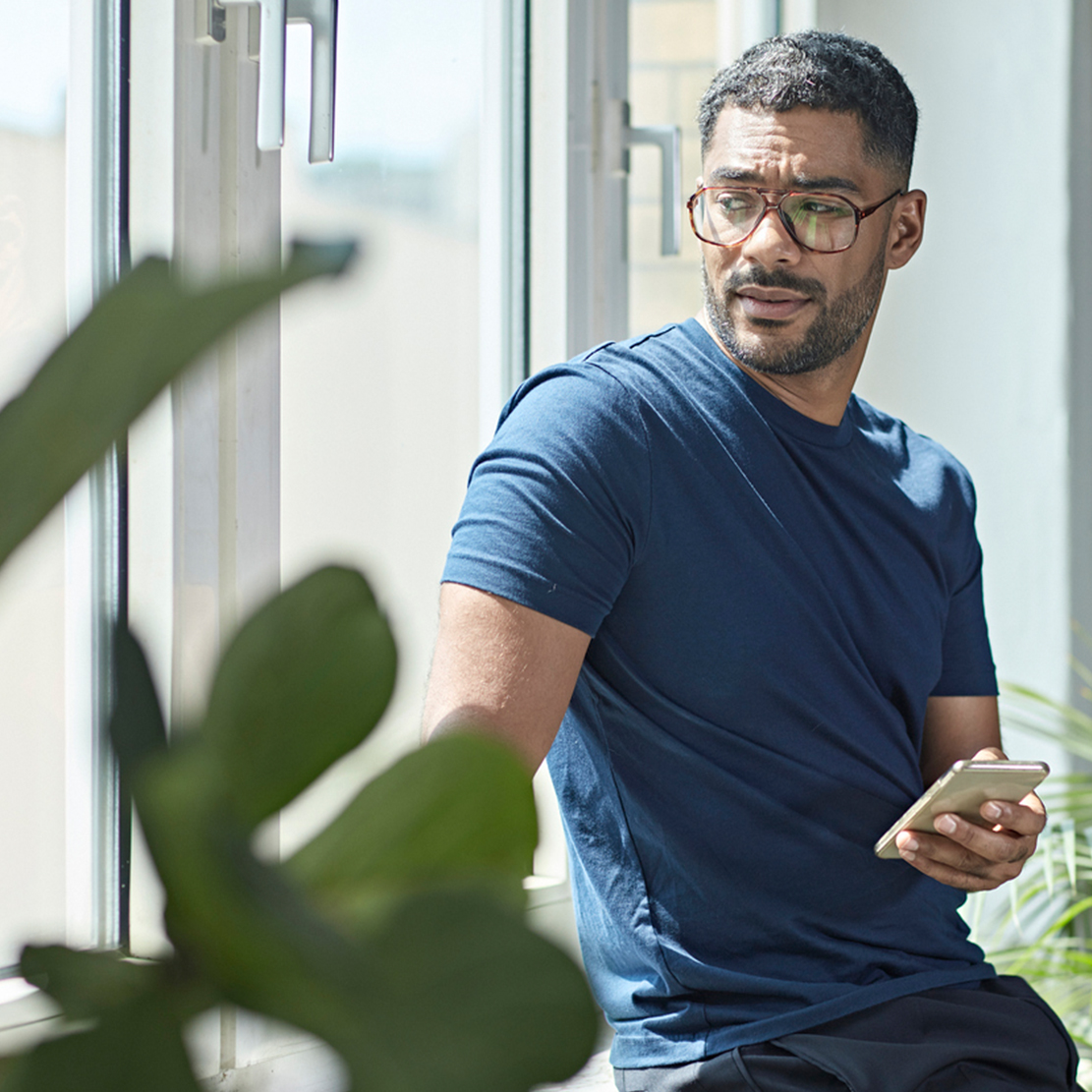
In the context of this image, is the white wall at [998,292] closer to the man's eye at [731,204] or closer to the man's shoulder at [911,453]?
the man's shoulder at [911,453]

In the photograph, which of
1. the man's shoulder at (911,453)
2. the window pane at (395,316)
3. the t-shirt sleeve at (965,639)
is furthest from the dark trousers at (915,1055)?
the window pane at (395,316)

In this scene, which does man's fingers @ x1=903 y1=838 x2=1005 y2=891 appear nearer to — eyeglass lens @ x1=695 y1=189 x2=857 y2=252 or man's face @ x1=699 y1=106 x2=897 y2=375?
man's face @ x1=699 y1=106 x2=897 y2=375

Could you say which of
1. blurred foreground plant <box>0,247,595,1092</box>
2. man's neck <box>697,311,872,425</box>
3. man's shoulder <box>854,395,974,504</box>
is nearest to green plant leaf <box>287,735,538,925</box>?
blurred foreground plant <box>0,247,595,1092</box>

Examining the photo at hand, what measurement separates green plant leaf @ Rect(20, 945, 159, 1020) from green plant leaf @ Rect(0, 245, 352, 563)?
0.03 m

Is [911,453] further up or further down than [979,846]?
further up

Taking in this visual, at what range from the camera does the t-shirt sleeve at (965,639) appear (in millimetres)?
1361

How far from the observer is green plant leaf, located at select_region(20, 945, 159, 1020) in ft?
0.30

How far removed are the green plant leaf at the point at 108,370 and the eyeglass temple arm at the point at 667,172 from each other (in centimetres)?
189

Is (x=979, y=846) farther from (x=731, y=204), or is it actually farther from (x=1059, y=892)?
(x=1059, y=892)

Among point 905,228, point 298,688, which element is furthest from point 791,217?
point 298,688

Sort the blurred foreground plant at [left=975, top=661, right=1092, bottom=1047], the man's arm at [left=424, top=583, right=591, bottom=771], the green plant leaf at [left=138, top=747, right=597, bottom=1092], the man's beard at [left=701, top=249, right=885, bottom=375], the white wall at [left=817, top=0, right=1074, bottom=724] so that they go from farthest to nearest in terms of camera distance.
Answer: the white wall at [left=817, top=0, right=1074, bottom=724]
the blurred foreground plant at [left=975, top=661, right=1092, bottom=1047]
the man's beard at [left=701, top=249, right=885, bottom=375]
the man's arm at [left=424, top=583, right=591, bottom=771]
the green plant leaf at [left=138, top=747, right=597, bottom=1092]

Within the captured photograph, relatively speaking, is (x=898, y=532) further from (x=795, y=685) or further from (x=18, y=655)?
(x=18, y=655)

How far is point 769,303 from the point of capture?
1271 millimetres

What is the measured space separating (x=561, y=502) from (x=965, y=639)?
0.59 m
